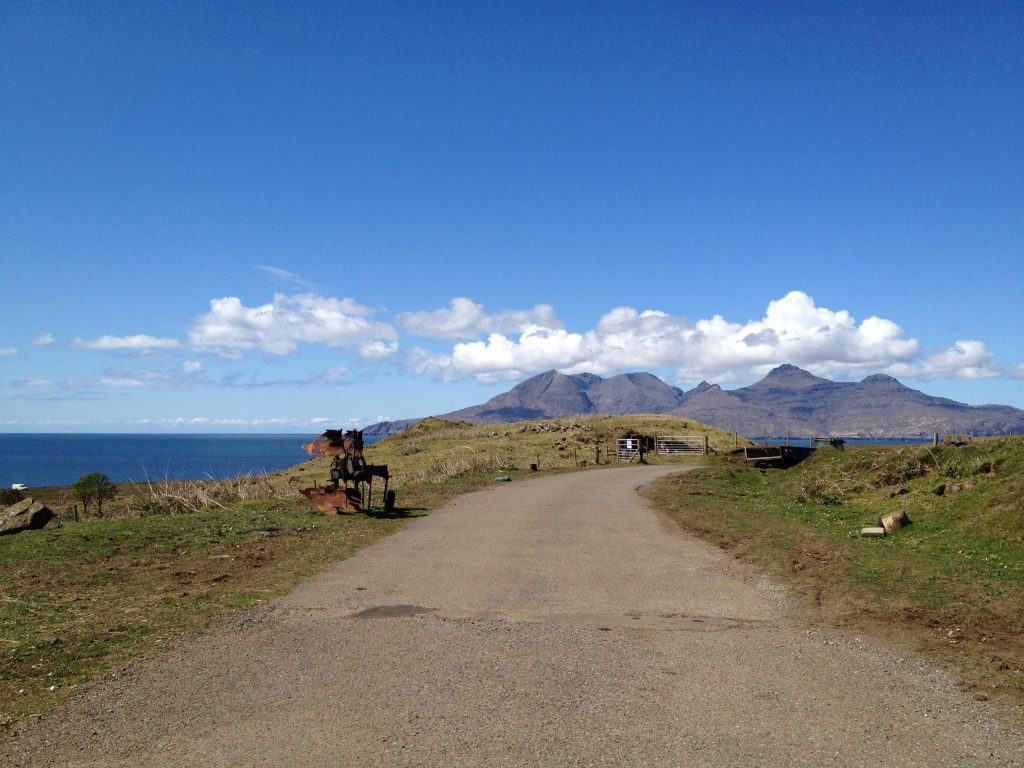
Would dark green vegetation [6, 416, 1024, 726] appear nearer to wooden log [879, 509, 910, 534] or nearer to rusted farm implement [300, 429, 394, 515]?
wooden log [879, 509, 910, 534]

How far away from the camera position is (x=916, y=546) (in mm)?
12844

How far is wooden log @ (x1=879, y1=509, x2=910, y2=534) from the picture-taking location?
14.4 meters

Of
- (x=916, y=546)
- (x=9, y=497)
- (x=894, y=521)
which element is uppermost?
(x=9, y=497)

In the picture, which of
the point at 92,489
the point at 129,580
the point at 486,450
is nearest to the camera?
the point at 129,580

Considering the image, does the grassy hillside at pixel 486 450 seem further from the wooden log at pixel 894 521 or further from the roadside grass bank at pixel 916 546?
the wooden log at pixel 894 521

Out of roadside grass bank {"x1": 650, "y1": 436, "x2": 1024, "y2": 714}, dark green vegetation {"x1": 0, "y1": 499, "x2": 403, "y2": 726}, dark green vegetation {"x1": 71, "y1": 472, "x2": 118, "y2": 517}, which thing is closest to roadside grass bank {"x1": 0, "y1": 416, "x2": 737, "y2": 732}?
dark green vegetation {"x1": 0, "y1": 499, "x2": 403, "y2": 726}

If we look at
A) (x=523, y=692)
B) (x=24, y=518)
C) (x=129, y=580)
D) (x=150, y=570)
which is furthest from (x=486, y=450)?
(x=523, y=692)

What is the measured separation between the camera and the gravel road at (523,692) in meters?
5.34

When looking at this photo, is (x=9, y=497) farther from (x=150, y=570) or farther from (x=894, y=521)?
(x=894, y=521)

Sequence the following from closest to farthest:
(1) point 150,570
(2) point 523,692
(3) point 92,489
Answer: (2) point 523,692 → (1) point 150,570 → (3) point 92,489

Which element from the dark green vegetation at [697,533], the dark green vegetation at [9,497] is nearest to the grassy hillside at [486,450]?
the dark green vegetation at [697,533]

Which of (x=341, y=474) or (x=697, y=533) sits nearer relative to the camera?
(x=697, y=533)

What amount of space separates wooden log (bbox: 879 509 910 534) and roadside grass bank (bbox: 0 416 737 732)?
1060 centimetres

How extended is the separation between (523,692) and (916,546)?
372 inches
